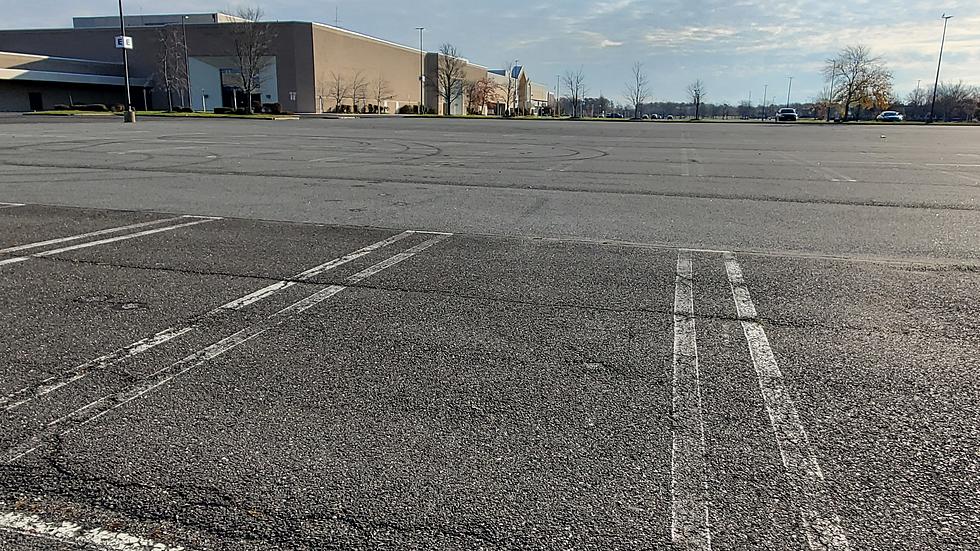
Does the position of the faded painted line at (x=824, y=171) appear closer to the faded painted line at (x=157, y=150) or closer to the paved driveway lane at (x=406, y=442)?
the paved driveway lane at (x=406, y=442)

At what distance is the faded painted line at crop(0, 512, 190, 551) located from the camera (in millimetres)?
2404

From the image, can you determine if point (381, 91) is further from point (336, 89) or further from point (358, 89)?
point (336, 89)

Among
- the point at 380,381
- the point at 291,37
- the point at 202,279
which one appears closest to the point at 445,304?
the point at 380,381

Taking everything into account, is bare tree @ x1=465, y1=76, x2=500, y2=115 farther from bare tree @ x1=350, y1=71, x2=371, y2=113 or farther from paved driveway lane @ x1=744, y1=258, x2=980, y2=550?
paved driveway lane @ x1=744, y1=258, x2=980, y2=550

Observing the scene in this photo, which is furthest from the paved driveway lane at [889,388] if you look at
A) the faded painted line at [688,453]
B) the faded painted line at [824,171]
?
the faded painted line at [824,171]

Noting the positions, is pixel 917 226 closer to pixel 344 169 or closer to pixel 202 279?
pixel 202 279

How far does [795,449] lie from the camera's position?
3.16 metres

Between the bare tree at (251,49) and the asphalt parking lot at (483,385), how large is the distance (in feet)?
221

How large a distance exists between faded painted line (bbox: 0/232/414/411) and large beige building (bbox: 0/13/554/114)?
77364 millimetres

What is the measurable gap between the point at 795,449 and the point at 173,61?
297 ft

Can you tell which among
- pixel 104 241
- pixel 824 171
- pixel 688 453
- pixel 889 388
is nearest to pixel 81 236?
pixel 104 241

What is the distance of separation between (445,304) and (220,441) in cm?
246

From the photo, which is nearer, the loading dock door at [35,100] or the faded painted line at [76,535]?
the faded painted line at [76,535]

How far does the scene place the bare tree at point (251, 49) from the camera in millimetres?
71938
